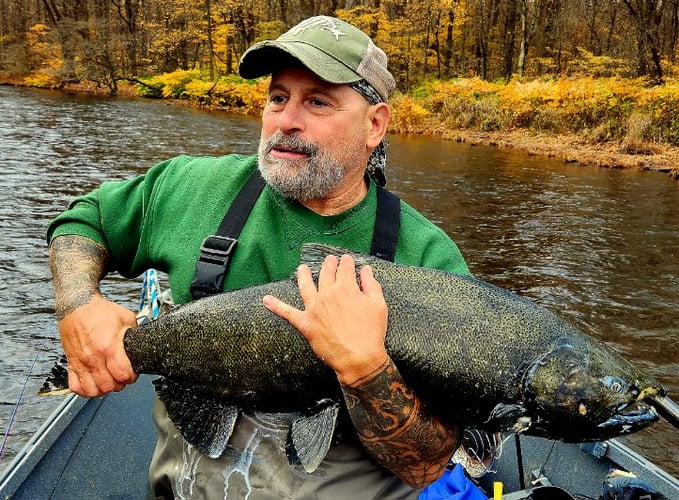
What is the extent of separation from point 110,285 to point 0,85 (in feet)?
103

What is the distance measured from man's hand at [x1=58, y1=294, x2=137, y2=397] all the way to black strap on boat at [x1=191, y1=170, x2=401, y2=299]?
32 centimetres

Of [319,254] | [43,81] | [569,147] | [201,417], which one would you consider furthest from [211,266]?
[43,81]

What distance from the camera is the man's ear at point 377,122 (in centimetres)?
266

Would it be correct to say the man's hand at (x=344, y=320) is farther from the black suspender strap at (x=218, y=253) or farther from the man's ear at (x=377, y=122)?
the man's ear at (x=377, y=122)

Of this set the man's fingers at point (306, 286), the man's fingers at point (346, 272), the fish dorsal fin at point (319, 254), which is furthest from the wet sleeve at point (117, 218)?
the man's fingers at point (346, 272)

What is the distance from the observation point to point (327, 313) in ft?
5.90

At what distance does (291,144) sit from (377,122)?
0.42 m

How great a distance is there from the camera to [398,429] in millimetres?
2008

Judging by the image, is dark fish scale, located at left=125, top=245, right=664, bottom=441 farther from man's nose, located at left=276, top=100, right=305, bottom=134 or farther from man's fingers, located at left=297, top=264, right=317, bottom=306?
man's nose, located at left=276, top=100, right=305, bottom=134

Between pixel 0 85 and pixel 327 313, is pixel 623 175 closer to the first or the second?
pixel 327 313

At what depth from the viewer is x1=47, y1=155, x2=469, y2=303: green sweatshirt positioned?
2.44 meters

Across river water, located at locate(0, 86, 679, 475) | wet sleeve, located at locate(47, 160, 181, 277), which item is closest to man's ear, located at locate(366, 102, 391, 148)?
wet sleeve, located at locate(47, 160, 181, 277)

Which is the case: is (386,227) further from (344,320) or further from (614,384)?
(614,384)

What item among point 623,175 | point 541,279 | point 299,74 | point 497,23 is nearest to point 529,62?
point 497,23
